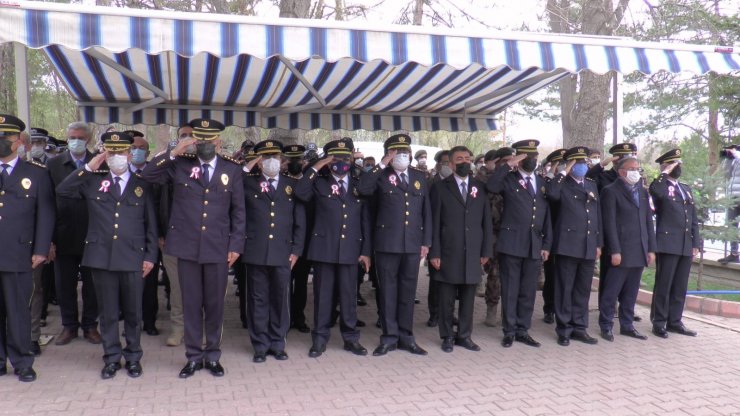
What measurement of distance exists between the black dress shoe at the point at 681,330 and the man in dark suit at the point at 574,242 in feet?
3.60

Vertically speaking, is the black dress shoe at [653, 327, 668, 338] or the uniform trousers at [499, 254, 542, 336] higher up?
the uniform trousers at [499, 254, 542, 336]

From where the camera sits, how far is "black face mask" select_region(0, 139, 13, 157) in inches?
172

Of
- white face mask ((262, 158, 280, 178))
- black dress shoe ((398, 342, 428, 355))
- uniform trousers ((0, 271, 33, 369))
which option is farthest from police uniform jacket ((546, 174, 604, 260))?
uniform trousers ((0, 271, 33, 369))

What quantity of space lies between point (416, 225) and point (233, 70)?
2729 millimetres

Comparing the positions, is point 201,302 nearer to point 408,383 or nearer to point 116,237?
point 116,237

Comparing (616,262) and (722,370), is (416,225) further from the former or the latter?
(722,370)

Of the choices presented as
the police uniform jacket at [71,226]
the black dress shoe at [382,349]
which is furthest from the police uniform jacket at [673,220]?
the police uniform jacket at [71,226]

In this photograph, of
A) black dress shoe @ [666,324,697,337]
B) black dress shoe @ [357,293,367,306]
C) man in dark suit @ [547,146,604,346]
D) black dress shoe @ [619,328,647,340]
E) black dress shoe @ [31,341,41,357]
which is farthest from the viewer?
black dress shoe @ [357,293,367,306]

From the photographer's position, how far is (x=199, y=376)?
4.71 meters

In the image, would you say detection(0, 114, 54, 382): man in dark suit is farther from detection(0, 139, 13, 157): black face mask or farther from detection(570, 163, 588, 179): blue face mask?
detection(570, 163, 588, 179): blue face mask

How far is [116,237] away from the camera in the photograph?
4.54 m

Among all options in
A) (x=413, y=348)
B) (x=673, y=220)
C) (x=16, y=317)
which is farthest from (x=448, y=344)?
(x=16, y=317)

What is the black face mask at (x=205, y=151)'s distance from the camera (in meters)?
4.64

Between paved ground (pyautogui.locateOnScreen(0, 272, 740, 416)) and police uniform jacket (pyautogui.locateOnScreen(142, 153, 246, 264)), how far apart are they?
3.37ft
